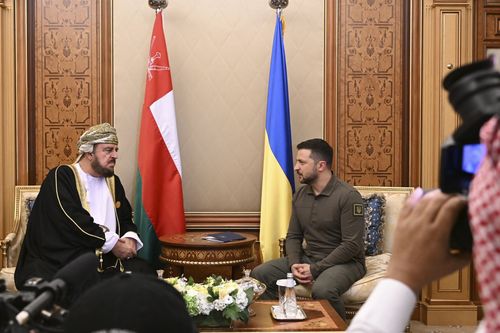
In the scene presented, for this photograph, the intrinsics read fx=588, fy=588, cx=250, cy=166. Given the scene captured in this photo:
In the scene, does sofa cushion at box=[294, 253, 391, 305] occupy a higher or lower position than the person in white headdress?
lower

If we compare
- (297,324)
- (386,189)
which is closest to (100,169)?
(297,324)

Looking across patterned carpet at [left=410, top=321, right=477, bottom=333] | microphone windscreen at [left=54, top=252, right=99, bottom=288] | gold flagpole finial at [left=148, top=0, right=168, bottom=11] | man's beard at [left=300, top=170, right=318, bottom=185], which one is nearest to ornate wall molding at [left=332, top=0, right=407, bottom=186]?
man's beard at [left=300, top=170, right=318, bottom=185]

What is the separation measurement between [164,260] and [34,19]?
7.39ft

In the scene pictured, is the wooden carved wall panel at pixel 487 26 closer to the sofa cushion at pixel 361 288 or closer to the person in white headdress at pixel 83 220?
the sofa cushion at pixel 361 288

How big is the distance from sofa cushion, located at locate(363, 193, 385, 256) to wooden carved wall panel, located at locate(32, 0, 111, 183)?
223 centimetres

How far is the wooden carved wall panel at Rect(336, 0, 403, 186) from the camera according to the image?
15.9ft

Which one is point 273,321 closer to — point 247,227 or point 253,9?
point 247,227

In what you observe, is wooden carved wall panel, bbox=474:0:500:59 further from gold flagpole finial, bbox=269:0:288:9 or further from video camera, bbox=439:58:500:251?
video camera, bbox=439:58:500:251

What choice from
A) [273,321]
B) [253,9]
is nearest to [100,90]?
[253,9]

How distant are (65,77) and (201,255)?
6.30ft

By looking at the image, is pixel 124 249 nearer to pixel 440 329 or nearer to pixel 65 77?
pixel 65 77

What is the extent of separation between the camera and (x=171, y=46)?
4852 mm

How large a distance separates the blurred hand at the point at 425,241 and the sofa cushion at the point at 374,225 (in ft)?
12.2

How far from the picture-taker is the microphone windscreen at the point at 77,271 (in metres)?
0.80
